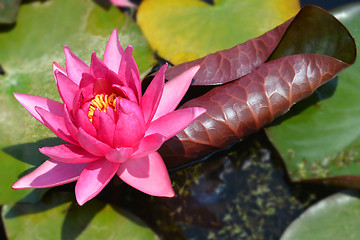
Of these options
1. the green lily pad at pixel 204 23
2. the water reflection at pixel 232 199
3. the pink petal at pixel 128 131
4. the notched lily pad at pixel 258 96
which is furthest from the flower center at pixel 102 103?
the green lily pad at pixel 204 23

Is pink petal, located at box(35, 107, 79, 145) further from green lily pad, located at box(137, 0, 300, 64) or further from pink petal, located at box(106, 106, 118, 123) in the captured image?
green lily pad, located at box(137, 0, 300, 64)

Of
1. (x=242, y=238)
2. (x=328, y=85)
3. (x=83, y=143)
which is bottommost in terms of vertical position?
(x=242, y=238)

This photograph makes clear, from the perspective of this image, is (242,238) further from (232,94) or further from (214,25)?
(214,25)

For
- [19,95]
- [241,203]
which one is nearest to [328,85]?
[241,203]

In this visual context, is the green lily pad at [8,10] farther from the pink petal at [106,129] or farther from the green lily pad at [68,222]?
the pink petal at [106,129]

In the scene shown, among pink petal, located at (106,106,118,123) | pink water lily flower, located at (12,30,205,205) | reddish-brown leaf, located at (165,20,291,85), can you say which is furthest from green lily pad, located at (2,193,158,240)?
reddish-brown leaf, located at (165,20,291,85)

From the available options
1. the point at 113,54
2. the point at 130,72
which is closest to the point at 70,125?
the point at 130,72

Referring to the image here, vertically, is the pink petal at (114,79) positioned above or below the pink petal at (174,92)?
above
